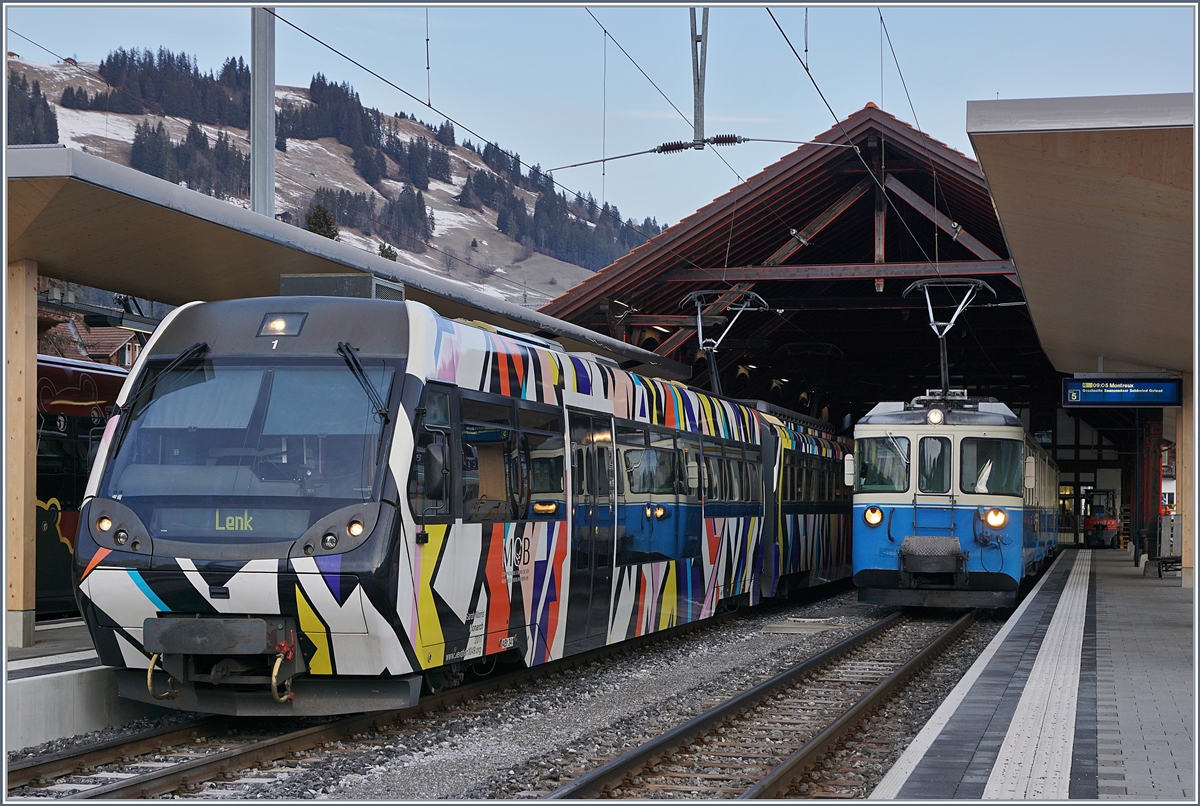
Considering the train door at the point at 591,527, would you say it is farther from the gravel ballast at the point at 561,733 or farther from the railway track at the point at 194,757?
the railway track at the point at 194,757

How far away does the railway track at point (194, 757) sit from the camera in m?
7.23

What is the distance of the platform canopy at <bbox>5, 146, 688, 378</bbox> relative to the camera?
9523 mm

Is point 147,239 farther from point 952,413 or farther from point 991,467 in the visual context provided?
point 991,467

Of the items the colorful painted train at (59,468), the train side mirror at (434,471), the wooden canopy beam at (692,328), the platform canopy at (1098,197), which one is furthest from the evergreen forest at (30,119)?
the train side mirror at (434,471)

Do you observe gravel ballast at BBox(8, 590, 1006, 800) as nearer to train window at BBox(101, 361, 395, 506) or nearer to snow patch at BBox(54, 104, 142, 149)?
train window at BBox(101, 361, 395, 506)

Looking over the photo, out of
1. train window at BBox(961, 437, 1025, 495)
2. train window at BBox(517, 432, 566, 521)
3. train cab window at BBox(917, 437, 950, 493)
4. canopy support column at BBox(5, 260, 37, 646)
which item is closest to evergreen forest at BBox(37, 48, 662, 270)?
train cab window at BBox(917, 437, 950, 493)

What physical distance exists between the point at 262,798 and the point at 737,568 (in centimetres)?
1038

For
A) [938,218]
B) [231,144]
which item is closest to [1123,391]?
[938,218]

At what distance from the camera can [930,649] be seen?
14.3 m

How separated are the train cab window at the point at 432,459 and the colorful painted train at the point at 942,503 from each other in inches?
388

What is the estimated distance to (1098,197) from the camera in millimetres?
9750

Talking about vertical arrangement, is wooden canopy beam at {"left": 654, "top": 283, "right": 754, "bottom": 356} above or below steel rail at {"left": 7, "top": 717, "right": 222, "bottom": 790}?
above

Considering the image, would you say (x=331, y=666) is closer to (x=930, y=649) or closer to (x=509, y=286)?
(x=930, y=649)

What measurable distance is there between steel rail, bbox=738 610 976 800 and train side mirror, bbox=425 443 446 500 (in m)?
2.88
